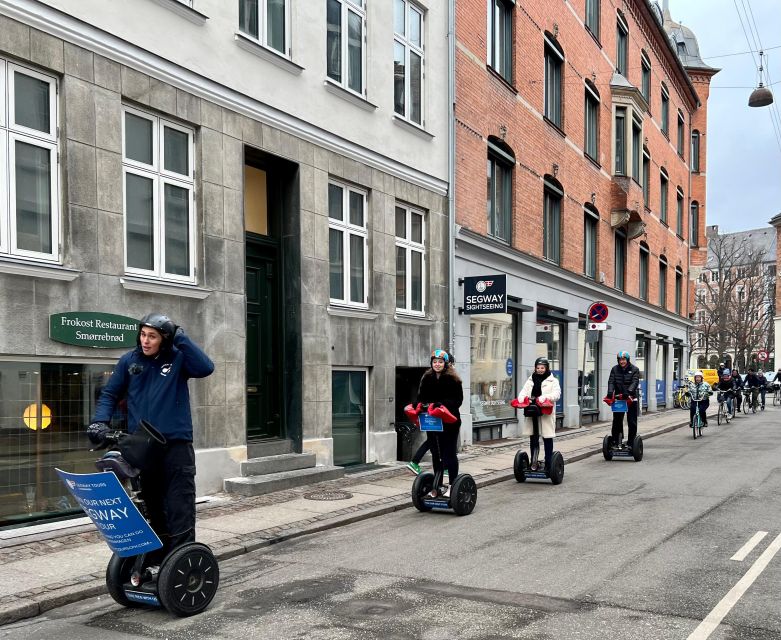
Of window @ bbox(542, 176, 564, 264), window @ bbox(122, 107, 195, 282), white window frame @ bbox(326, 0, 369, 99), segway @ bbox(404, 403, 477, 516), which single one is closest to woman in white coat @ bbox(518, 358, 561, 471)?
segway @ bbox(404, 403, 477, 516)

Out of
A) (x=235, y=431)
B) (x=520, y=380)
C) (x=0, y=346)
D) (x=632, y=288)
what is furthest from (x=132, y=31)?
(x=632, y=288)

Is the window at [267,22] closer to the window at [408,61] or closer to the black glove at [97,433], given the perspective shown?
the window at [408,61]

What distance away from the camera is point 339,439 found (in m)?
12.9

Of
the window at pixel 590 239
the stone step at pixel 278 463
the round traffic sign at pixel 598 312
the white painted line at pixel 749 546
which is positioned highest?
the window at pixel 590 239

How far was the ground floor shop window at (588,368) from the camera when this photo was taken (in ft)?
76.8

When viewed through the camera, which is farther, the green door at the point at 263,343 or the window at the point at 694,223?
the window at the point at 694,223

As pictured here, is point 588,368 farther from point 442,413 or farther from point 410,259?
point 442,413

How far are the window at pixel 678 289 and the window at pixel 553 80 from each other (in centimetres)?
1728

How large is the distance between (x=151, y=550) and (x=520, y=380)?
47.7ft

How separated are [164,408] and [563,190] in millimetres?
18105

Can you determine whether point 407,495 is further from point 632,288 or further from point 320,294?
point 632,288

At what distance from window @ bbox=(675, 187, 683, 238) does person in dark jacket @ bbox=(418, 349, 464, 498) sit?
99.2 ft

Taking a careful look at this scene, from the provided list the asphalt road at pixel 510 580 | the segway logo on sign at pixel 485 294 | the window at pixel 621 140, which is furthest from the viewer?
the window at pixel 621 140

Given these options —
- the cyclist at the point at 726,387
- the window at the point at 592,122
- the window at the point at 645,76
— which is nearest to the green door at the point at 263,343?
the window at the point at 592,122
